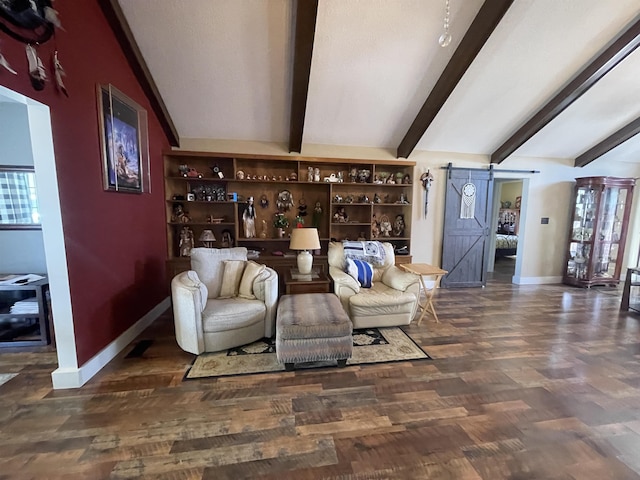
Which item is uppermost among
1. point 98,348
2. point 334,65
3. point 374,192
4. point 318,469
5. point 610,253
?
point 334,65

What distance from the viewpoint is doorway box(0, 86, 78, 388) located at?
202cm

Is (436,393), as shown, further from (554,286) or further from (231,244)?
(554,286)

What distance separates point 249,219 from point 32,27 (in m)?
2.90

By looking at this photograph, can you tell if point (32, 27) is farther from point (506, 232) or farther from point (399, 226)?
point (506, 232)

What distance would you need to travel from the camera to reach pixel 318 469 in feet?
5.20

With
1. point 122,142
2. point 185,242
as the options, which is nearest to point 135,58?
point 122,142

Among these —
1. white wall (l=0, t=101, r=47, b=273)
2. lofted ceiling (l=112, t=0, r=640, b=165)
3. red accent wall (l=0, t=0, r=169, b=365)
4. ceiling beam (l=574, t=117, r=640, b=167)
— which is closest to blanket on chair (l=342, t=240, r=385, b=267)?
lofted ceiling (l=112, t=0, r=640, b=165)

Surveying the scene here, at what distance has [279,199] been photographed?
182 inches

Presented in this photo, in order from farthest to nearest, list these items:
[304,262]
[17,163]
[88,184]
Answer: [304,262]
[17,163]
[88,184]

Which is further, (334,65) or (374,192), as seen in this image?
(374,192)

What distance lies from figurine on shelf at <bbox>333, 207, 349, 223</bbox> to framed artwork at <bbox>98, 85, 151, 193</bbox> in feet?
8.74

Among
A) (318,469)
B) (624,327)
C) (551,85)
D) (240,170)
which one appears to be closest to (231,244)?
(240,170)

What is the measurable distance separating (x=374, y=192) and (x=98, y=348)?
4130 mm

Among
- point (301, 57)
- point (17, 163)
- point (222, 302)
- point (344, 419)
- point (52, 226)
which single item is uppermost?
point (301, 57)
